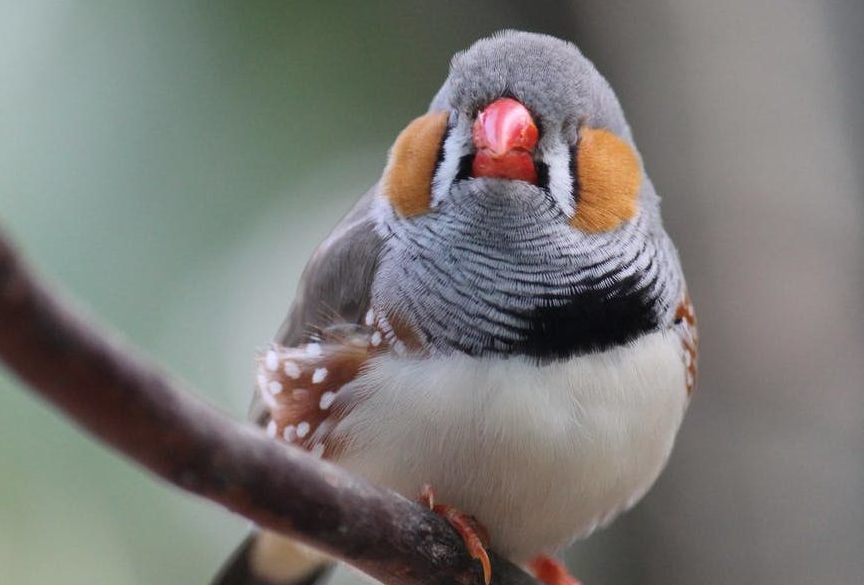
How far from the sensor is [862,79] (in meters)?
2.86

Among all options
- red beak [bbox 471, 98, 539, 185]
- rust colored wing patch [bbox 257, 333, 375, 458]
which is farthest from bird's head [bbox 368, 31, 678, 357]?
rust colored wing patch [bbox 257, 333, 375, 458]

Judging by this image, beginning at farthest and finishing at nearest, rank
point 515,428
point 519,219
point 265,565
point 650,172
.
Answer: point 650,172 → point 265,565 → point 519,219 → point 515,428

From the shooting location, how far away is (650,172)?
2.97 meters

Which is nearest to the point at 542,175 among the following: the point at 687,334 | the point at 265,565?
the point at 687,334

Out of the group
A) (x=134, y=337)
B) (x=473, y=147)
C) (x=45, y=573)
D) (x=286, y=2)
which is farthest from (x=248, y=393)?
(x=473, y=147)

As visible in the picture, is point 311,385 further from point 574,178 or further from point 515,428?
point 574,178

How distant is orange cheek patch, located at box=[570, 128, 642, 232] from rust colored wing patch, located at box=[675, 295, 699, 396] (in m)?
0.19

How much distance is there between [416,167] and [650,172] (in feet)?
3.76

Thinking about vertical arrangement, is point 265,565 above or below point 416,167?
below

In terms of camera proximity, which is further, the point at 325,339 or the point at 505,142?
the point at 325,339

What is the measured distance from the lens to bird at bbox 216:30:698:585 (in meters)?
1.82

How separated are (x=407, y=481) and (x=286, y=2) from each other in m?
2.11

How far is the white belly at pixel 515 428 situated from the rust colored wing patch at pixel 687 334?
0.06 metres

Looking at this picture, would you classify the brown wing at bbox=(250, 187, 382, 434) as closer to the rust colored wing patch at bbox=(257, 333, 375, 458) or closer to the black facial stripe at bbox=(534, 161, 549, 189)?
the rust colored wing patch at bbox=(257, 333, 375, 458)
